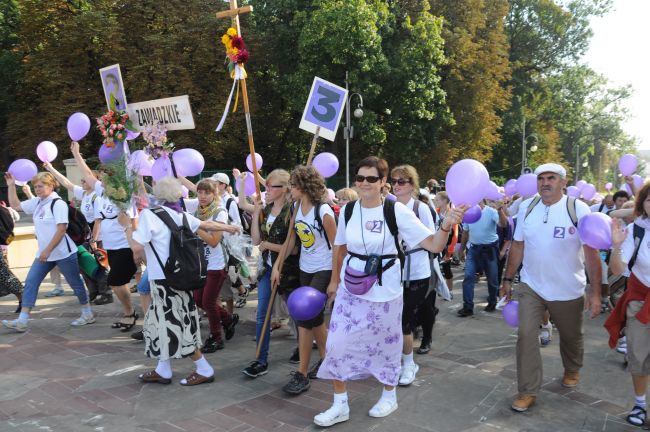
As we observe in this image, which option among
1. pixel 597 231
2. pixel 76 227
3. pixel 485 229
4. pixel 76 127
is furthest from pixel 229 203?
pixel 597 231

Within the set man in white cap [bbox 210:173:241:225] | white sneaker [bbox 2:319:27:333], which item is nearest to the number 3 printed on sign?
man in white cap [bbox 210:173:241:225]

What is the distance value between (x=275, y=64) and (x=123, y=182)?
76.9 ft

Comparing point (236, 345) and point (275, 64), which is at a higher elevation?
point (275, 64)

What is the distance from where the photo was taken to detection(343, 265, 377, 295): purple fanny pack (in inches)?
144

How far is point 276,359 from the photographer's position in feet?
17.6

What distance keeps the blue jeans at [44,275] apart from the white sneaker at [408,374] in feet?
14.0

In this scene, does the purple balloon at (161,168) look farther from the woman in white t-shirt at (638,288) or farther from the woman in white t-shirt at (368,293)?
the woman in white t-shirt at (638,288)

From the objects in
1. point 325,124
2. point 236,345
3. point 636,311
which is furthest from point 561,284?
point 236,345

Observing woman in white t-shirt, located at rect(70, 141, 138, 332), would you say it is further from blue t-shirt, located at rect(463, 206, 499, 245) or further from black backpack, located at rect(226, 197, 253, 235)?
blue t-shirt, located at rect(463, 206, 499, 245)

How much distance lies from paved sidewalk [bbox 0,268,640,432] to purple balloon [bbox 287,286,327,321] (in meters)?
0.73

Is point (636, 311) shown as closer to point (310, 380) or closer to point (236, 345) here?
point (310, 380)

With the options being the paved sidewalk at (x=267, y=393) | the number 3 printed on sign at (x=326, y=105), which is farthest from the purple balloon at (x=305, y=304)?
the number 3 printed on sign at (x=326, y=105)

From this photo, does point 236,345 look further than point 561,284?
Yes

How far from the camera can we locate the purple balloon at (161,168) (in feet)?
20.3
